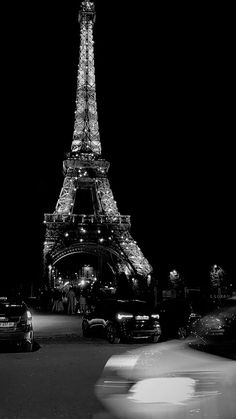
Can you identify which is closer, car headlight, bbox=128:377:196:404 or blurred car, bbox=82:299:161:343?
car headlight, bbox=128:377:196:404

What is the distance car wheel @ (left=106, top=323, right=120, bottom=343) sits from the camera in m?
14.5

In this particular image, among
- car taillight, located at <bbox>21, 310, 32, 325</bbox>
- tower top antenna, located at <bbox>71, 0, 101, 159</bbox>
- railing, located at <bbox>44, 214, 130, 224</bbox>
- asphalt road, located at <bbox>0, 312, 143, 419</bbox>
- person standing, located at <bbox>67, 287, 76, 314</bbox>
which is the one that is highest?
tower top antenna, located at <bbox>71, 0, 101, 159</bbox>

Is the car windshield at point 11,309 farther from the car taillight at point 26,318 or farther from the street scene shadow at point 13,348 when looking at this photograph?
the street scene shadow at point 13,348

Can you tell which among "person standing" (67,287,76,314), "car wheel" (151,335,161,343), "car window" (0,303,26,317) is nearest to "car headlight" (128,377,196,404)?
"car window" (0,303,26,317)

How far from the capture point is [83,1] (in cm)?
6881

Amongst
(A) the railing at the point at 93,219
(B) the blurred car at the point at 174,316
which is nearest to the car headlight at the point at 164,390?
(B) the blurred car at the point at 174,316

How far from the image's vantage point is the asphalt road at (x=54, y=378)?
6.72 meters

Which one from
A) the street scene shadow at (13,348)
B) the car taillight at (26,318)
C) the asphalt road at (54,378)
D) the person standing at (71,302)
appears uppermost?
the person standing at (71,302)

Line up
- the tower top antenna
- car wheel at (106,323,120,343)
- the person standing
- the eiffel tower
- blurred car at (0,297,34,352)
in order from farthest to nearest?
the tower top antenna → the eiffel tower → the person standing → car wheel at (106,323,120,343) → blurred car at (0,297,34,352)

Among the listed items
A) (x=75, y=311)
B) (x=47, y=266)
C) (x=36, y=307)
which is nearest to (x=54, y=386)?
(x=75, y=311)

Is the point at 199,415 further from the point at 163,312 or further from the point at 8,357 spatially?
the point at 163,312

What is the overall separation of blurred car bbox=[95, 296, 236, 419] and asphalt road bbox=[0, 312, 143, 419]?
91cm

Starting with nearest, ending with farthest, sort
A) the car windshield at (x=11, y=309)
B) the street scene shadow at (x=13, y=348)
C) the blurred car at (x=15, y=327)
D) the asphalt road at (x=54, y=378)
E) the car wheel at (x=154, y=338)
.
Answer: the asphalt road at (x=54, y=378) < the blurred car at (x=15, y=327) < the car windshield at (x=11, y=309) < the street scene shadow at (x=13, y=348) < the car wheel at (x=154, y=338)

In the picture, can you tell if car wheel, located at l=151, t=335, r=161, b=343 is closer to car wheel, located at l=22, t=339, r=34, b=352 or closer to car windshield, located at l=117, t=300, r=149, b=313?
car windshield, located at l=117, t=300, r=149, b=313
